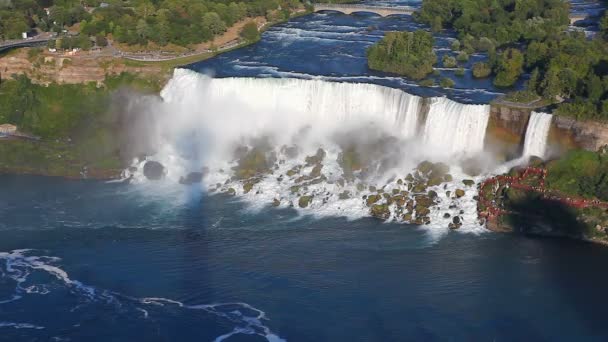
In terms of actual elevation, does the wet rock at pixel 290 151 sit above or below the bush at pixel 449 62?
below

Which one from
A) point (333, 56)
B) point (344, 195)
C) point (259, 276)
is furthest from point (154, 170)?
point (333, 56)

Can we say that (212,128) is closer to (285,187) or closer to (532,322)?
(285,187)

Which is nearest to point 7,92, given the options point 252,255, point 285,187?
point 285,187

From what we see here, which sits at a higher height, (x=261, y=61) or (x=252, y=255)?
(x=261, y=61)

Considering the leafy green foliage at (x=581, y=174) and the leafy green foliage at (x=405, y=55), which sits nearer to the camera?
the leafy green foliage at (x=581, y=174)

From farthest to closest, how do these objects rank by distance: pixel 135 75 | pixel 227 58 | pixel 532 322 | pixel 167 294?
pixel 227 58, pixel 135 75, pixel 167 294, pixel 532 322

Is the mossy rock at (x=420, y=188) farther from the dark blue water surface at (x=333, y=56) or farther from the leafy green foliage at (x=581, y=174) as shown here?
the dark blue water surface at (x=333, y=56)

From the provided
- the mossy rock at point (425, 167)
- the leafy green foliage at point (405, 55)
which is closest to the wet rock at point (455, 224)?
the mossy rock at point (425, 167)
